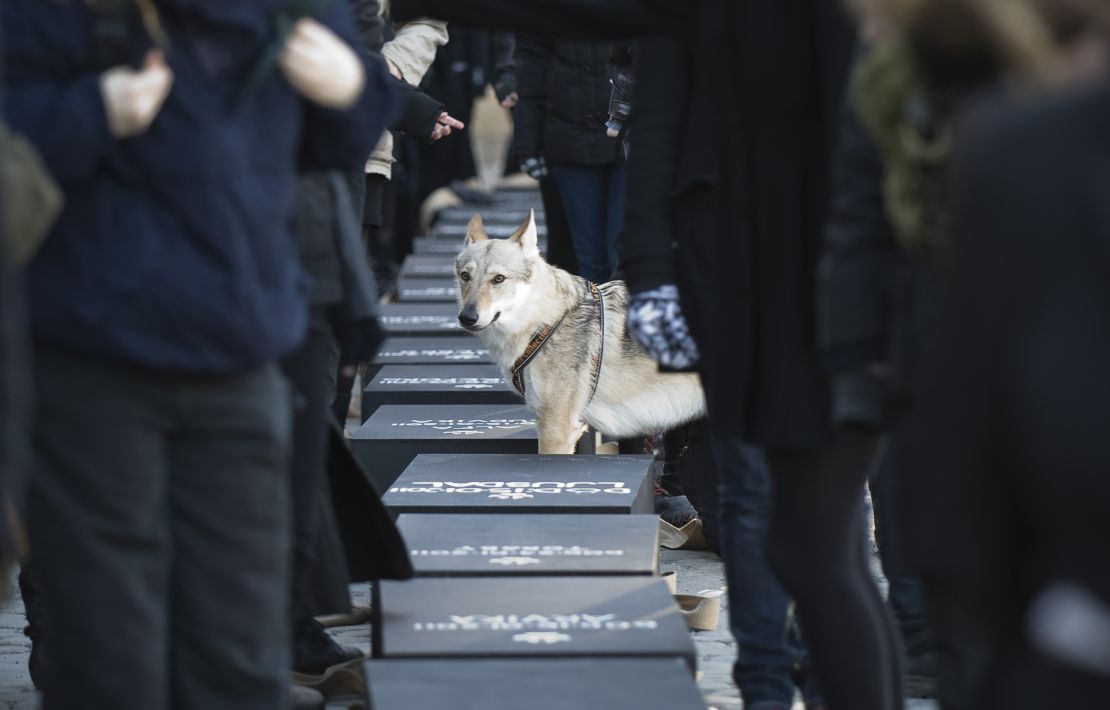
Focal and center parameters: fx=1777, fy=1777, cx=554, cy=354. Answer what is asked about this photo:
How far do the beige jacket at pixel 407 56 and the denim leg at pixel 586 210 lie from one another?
140 cm

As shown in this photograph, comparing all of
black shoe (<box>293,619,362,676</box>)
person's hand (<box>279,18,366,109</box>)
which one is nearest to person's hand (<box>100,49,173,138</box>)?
person's hand (<box>279,18,366,109</box>)

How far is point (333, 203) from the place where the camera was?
3.24 meters

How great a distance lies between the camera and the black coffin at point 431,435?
5934mm

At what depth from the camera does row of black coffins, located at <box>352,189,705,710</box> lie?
3395 mm

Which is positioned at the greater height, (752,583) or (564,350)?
(564,350)

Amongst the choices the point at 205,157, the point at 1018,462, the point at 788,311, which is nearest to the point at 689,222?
the point at 788,311

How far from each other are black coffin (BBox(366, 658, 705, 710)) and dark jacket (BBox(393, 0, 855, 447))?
22.2 inches

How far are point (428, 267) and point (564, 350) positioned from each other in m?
4.14

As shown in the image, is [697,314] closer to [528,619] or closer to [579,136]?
[528,619]

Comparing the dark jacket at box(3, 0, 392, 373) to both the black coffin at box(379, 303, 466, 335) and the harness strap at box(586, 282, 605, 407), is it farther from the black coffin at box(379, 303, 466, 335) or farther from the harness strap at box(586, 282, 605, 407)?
the black coffin at box(379, 303, 466, 335)

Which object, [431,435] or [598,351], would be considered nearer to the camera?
[431,435]

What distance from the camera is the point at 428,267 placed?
10.4 m

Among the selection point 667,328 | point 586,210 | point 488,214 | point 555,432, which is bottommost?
point 555,432

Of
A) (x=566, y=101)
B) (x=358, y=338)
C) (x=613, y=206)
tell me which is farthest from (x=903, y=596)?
(x=566, y=101)
